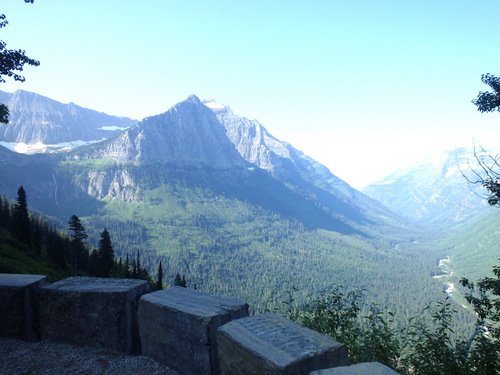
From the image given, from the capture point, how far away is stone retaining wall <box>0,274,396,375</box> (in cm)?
348

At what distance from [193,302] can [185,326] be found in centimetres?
46

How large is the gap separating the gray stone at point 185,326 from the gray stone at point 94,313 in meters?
0.38

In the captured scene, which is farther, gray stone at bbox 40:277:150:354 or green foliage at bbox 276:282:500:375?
green foliage at bbox 276:282:500:375

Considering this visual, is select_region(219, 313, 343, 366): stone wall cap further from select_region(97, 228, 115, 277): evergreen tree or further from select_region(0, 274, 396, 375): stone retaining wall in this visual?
select_region(97, 228, 115, 277): evergreen tree

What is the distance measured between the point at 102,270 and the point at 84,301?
53799 millimetres

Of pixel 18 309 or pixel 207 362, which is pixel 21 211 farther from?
pixel 207 362

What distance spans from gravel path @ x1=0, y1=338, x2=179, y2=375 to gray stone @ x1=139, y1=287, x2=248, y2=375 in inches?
9.3

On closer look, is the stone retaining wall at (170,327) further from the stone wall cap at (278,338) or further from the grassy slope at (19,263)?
the grassy slope at (19,263)

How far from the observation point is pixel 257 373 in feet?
11.1

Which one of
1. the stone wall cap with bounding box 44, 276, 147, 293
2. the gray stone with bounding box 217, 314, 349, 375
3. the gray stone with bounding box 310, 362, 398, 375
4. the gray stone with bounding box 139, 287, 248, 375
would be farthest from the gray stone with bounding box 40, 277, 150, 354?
the gray stone with bounding box 310, 362, 398, 375

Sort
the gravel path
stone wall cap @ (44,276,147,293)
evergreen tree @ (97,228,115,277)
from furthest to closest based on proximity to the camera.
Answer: evergreen tree @ (97,228,115,277) < stone wall cap @ (44,276,147,293) < the gravel path

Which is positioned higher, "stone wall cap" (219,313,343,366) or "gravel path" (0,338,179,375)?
"stone wall cap" (219,313,343,366)

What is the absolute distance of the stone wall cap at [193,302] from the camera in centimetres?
456

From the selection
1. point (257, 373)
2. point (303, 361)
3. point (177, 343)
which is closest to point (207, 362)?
point (177, 343)
